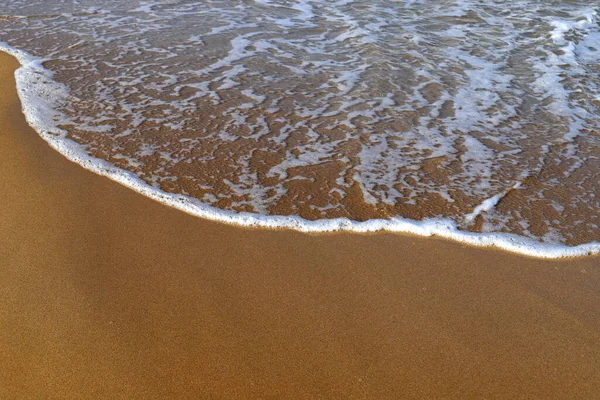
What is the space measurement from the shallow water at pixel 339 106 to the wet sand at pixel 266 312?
17.1 inches

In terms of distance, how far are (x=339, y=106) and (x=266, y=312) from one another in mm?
2900

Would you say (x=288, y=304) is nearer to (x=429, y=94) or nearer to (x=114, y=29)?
(x=429, y=94)

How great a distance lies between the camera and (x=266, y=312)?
9.88 ft

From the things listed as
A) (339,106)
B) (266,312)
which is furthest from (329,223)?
(339,106)

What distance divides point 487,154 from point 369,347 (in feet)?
8.03

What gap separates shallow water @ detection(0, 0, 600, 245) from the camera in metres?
4.10

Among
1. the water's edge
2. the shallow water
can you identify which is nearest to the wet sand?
the water's edge

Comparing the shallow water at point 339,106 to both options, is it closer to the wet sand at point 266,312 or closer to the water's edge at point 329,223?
the water's edge at point 329,223

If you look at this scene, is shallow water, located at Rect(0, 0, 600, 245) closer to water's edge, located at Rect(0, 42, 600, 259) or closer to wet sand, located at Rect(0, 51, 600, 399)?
water's edge, located at Rect(0, 42, 600, 259)

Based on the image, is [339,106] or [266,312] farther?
[339,106]

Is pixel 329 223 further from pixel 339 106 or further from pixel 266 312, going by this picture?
pixel 339 106

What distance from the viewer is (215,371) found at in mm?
2643

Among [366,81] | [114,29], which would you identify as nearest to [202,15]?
[114,29]

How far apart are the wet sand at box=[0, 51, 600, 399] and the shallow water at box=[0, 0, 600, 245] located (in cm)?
43
